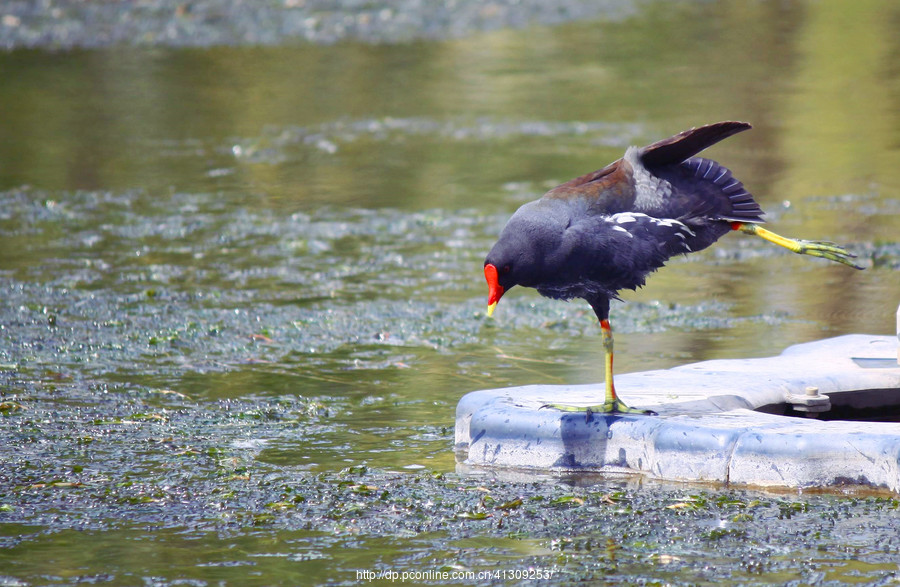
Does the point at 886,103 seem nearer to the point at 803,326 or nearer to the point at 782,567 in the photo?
the point at 803,326

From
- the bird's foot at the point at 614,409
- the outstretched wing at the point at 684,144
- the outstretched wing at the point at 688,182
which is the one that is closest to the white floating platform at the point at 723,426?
the bird's foot at the point at 614,409

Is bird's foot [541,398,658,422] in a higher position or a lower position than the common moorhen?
lower

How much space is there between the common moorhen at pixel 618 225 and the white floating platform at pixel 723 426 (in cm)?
17

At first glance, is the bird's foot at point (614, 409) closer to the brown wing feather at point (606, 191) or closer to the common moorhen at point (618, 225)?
the common moorhen at point (618, 225)

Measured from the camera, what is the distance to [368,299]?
27.0 ft

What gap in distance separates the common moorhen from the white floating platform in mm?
166

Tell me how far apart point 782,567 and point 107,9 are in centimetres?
1839

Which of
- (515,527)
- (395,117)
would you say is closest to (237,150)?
(395,117)

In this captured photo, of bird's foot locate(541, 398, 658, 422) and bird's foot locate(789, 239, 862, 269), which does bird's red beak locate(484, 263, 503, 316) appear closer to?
bird's foot locate(541, 398, 658, 422)

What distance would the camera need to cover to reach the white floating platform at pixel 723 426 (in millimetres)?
4855

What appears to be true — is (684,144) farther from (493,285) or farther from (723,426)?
(723,426)

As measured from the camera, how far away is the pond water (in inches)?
176

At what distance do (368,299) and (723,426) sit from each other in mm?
3501

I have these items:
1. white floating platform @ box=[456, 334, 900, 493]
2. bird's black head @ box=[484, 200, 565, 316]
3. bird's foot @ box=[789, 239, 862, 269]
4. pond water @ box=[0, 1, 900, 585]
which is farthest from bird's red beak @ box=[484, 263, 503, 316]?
bird's foot @ box=[789, 239, 862, 269]
